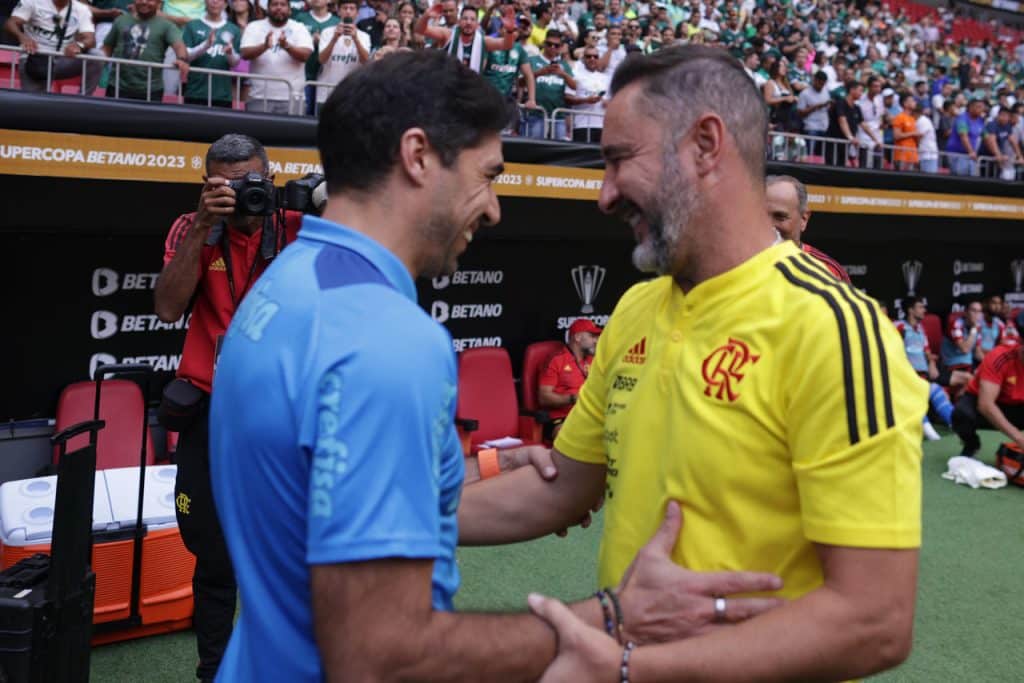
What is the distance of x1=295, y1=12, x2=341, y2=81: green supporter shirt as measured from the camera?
7246 mm

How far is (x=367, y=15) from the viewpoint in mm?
8508

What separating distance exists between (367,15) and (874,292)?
7095 mm

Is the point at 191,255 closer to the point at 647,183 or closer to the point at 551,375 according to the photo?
the point at 647,183

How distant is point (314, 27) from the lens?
7.42m

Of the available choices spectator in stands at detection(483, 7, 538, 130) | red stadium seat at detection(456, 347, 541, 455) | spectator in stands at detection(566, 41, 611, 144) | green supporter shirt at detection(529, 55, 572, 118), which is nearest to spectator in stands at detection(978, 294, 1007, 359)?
spectator in stands at detection(566, 41, 611, 144)

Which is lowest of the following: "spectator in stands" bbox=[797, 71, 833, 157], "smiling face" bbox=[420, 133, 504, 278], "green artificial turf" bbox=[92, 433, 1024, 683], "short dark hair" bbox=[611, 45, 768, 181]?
"green artificial turf" bbox=[92, 433, 1024, 683]

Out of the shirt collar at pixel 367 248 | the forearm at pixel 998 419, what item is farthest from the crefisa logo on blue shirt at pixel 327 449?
the forearm at pixel 998 419

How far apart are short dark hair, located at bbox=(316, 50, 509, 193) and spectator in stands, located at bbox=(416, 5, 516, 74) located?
6287 millimetres

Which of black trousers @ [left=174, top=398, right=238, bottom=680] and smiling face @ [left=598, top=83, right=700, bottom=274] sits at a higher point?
smiling face @ [left=598, top=83, right=700, bottom=274]

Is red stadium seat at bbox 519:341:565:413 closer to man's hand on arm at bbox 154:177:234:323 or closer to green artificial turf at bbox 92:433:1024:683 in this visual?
green artificial turf at bbox 92:433:1024:683

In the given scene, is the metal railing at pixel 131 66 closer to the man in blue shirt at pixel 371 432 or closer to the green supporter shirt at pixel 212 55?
the green supporter shirt at pixel 212 55

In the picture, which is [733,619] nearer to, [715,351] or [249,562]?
[715,351]

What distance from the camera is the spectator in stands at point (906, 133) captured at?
11.6 metres

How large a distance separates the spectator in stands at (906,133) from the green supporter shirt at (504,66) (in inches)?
230
